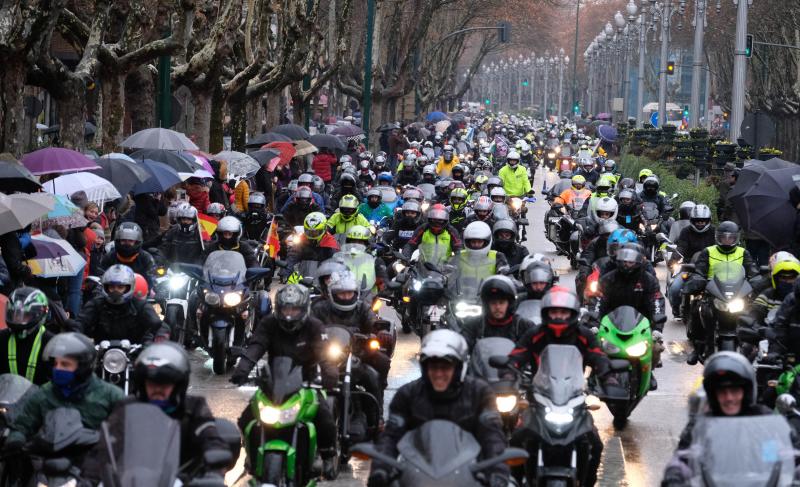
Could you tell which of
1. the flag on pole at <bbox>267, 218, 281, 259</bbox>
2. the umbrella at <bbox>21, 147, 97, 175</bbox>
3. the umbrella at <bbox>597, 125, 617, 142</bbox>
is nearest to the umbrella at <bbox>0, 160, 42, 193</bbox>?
the umbrella at <bbox>21, 147, 97, 175</bbox>

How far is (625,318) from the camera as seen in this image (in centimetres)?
1327

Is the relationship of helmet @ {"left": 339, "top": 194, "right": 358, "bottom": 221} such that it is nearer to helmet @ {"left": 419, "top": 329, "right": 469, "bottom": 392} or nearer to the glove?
helmet @ {"left": 419, "top": 329, "right": 469, "bottom": 392}

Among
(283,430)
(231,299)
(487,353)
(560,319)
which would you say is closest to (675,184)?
(231,299)

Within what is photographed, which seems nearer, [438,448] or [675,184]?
[438,448]

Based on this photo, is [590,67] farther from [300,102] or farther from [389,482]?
[389,482]

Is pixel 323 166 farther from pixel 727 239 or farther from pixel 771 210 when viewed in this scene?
pixel 727 239

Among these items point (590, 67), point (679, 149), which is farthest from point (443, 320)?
point (590, 67)

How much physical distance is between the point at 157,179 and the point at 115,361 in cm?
1049

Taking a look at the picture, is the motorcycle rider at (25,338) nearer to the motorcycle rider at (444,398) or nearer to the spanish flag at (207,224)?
the motorcycle rider at (444,398)

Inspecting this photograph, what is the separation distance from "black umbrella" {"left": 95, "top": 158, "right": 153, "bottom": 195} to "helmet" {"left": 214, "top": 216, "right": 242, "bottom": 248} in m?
3.94

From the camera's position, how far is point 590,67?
122688 mm

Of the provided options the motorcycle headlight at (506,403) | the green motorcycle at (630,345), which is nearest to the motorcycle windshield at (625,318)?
the green motorcycle at (630,345)

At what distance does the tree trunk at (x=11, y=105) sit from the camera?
20.1 metres

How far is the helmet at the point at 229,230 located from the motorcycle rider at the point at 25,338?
6.28m
